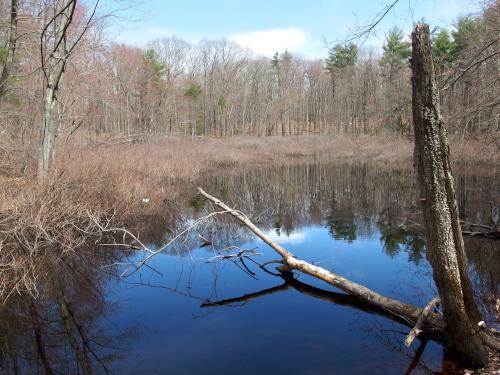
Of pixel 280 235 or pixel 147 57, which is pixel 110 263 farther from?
pixel 147 57

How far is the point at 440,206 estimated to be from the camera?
5086 millimetres

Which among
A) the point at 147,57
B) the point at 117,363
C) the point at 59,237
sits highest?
the point at 147,57

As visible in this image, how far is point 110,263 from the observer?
9.81m

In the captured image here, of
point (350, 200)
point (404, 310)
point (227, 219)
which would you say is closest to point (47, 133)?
point (227, 219)

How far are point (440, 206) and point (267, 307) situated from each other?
11.9ft

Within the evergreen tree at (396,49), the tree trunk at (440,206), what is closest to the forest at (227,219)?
the tree trunk at (440,206)

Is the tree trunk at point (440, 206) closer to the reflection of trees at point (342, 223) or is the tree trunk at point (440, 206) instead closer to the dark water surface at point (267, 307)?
the dark water surface at point (267, 307)

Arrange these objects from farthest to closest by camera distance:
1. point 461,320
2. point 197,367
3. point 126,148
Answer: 1. point 126,148
2. point 197,367
3. point 461,320

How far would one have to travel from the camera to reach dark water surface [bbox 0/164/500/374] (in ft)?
18.9

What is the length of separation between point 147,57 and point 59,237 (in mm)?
40565

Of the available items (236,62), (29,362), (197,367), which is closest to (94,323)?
(29,362)

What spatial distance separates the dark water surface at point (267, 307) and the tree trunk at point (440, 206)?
1.77 feet

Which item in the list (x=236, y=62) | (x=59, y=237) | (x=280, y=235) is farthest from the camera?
(x=236, y=62)

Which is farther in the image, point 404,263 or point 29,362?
point 404,263
